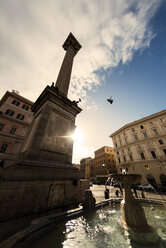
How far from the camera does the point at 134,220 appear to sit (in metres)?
3.02

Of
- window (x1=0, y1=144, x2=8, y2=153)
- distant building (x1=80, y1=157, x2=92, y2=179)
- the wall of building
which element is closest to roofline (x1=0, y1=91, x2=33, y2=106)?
window (x1=0, y1=144, x2=8, y2=153)

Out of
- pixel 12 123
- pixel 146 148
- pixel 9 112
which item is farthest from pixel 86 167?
pixel 9 112

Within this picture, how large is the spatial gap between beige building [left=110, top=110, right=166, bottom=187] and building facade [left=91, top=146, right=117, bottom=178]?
431 inches

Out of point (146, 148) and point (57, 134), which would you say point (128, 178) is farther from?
point (146, 148)

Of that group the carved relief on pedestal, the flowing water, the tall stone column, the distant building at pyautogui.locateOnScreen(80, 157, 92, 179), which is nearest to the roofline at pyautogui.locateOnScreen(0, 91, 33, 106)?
the tall stone column

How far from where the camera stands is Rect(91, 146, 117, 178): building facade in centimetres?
4072

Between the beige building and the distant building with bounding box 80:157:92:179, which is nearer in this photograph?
the beige building

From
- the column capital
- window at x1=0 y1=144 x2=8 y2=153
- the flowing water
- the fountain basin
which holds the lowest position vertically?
the flowing water

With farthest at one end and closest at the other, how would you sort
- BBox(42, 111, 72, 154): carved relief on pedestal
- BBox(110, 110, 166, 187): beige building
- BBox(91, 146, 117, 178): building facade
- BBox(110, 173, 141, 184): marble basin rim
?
BBox(91, 146, 117, 178): building facade, BBox(110, 110, 166, 187): beige building, BBox(42, 111, 72, 154): carved relief on pedestal, BBox(110, 173, 141, 184): marble basin rim

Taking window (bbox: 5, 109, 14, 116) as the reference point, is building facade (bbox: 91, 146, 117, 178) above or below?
below

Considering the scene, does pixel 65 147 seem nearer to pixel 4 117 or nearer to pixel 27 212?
pixel 27 212

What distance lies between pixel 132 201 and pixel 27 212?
12.4 feet

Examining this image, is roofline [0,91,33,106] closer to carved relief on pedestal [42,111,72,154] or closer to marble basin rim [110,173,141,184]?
carved relief on pedestal [42,111,72,154]

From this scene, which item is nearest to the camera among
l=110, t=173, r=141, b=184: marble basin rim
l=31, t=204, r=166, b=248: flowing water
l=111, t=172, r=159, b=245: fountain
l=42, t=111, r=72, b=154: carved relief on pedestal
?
l=31, t=204, r=166, b=248: flowing water
